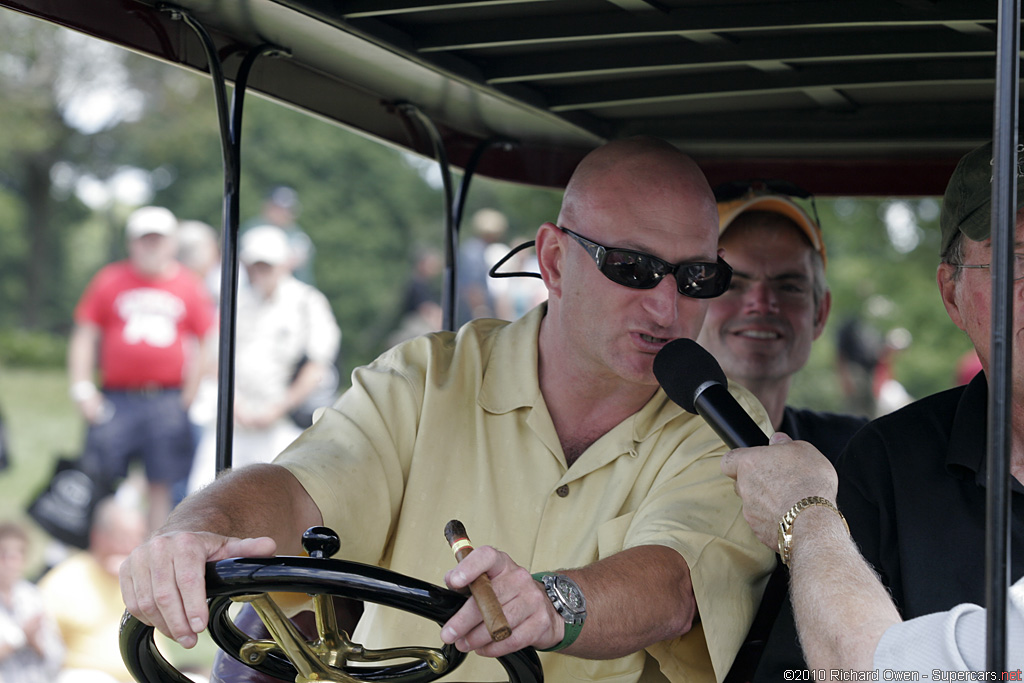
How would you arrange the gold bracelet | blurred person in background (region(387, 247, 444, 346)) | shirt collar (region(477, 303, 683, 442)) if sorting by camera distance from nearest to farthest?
1. the gold bracelet
2. shirt collar (region(477, 303, 683, 442))
3. blurred person in background (region(387, 247, 444, 346))

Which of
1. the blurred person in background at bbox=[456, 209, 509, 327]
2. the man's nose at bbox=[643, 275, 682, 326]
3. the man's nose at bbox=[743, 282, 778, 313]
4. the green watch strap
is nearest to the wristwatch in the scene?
the green watch strap

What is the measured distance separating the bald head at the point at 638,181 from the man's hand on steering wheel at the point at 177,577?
1134 millimetres

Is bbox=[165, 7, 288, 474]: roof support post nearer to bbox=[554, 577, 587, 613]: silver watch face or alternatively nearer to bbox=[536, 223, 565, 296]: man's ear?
bbox=[536, 223, 565, 296]: man's ear

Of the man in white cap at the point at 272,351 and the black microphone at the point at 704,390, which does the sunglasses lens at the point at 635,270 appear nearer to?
the black microphone at the point at 704,390

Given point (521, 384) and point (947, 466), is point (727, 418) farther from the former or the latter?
point (521, 384)

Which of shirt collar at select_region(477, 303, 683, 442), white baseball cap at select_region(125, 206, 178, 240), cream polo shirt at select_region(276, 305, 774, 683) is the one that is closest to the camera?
cream polo shirt at select_region(276, 305, 774, 683)

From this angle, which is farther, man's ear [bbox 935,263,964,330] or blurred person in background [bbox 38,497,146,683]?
blurred person in background [bbox 38,497,146,683]

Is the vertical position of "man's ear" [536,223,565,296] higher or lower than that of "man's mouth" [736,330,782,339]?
higher

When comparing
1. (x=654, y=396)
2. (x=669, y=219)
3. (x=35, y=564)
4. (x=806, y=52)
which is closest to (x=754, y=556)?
(x=654, y=396)

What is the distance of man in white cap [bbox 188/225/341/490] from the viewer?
285 inches

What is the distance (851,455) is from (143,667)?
1.30 metres

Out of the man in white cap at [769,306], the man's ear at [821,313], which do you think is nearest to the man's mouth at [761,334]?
the man in white cap at [769,306]

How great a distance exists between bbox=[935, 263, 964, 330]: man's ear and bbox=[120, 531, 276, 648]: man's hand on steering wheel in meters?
1.37

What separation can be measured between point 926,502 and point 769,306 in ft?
4.19
